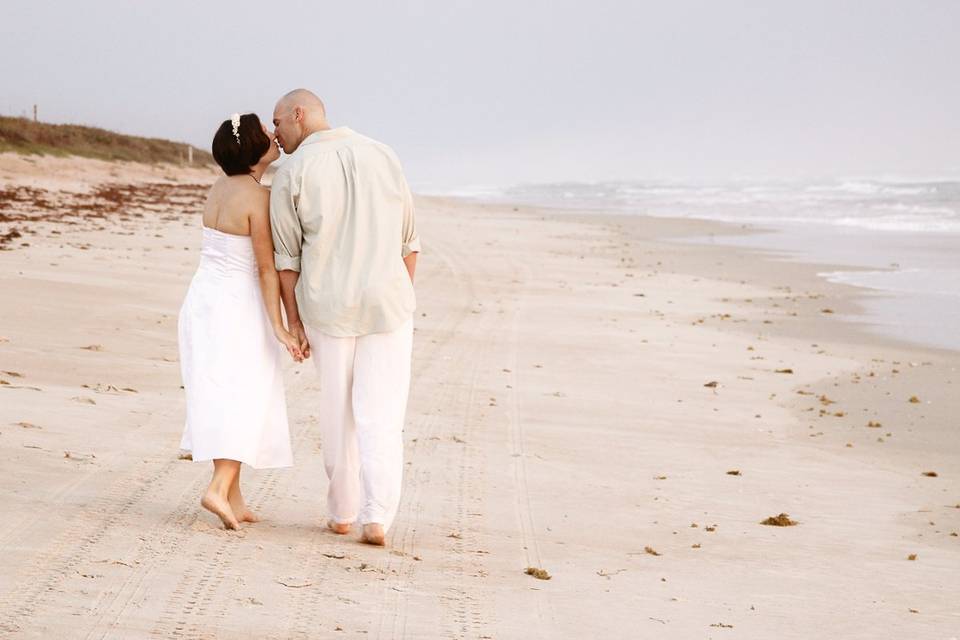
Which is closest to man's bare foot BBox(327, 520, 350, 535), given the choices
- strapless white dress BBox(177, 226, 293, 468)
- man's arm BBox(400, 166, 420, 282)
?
strapless white dress BBox(177, 226, 293, 468)

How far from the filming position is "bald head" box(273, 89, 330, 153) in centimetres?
468

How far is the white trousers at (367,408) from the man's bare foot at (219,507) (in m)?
0.42

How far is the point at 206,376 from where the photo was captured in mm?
4703

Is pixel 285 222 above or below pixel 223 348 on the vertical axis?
above

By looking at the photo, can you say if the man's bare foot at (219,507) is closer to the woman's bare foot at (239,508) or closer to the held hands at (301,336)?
the woman's bare foot at (239,508)

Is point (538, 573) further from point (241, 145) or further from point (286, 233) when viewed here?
point (241, 145)

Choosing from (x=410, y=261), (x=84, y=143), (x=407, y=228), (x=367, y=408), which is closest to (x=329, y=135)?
(x=407, y=228)

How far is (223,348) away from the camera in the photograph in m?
4.71

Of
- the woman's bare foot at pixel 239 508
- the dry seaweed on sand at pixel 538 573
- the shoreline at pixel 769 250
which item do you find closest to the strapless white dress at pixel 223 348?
the woman's bare foot at pixel 239 508

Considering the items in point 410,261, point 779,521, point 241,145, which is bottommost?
point 779,521

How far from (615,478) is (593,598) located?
2.07 m

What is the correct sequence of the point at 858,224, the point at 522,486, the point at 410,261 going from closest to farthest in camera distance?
the point at 410,261
the point at 522,486
the point at 858,224

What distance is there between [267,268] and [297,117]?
0.56 meters

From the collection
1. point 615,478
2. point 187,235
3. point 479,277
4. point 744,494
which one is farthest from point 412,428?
point 187,235
